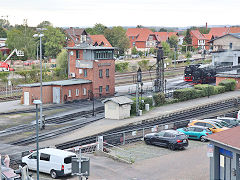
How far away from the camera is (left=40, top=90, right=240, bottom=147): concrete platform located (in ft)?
116

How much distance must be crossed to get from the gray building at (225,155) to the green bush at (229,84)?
40904mm

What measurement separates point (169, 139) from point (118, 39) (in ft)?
292

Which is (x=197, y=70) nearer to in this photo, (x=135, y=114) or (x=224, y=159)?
(x=135, y=114)

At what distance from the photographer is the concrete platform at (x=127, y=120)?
3525 centimetres

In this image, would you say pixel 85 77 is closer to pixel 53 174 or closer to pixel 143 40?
pixel 53 174

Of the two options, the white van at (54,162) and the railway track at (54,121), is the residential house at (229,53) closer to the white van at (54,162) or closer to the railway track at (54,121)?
the railway track at (54,121)

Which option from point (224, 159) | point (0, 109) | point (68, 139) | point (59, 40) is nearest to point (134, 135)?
point (68, 139)

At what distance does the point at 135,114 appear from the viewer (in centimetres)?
4594

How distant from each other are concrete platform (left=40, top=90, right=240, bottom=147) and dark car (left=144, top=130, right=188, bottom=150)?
6.96 m

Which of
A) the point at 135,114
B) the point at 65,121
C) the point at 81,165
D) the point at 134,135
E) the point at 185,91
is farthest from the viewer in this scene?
the point at 185,91

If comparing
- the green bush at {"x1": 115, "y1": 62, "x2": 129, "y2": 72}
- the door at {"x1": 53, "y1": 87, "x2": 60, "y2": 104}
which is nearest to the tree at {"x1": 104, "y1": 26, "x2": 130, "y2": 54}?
the green bush at {"x1": 115, "y1": 62, "x2": 129, "y2": 72}

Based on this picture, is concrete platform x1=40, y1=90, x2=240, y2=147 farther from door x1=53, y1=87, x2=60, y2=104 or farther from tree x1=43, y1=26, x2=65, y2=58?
tree x1=43, y1=26, x2=65, y2=58

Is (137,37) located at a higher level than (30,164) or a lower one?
higher

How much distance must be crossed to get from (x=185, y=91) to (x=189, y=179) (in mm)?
32038
